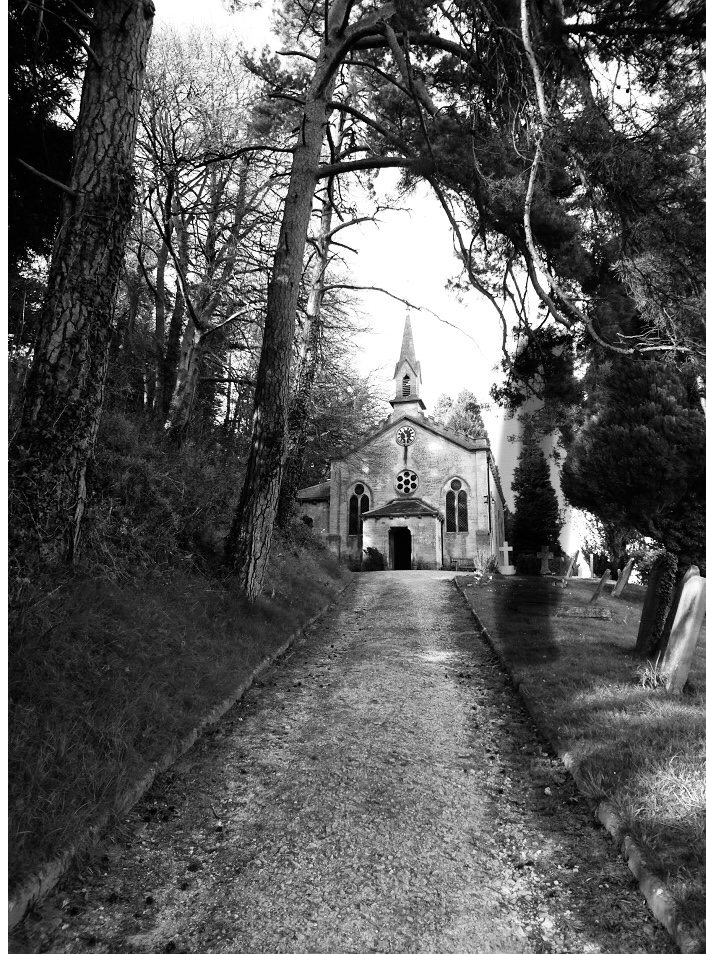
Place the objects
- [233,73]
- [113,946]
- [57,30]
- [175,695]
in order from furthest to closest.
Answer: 1. [233,73]
2. [57,30]
3. [175,695]
4. [113,946]

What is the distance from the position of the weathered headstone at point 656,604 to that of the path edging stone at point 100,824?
A: 195 inches

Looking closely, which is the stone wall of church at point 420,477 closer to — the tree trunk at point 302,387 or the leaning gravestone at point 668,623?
the tree trunk at point 302,387

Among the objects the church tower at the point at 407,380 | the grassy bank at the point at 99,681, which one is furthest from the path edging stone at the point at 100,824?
the church tower at the point at 407,380

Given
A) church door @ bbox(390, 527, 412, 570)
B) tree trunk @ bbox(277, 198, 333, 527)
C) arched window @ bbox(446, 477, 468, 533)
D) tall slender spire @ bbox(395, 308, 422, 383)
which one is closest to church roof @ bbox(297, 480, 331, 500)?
church door @ bbox(390, 527, 412, 570)

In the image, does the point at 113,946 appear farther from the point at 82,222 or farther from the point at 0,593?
the point at 82,222

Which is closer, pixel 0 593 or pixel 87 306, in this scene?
pixel 0 593

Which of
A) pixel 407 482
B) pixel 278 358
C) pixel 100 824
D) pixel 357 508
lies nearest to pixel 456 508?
pixel 407 482

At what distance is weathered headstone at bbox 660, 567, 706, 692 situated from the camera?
571cm

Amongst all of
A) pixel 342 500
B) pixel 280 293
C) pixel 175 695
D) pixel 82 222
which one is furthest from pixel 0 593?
pixel 342 500

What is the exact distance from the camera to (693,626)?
19.1 ft

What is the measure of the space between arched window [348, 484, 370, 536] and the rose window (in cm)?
191

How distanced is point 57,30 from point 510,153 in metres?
5.13

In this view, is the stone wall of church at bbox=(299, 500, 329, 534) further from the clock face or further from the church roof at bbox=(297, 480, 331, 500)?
the clock face

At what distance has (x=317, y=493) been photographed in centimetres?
3369
